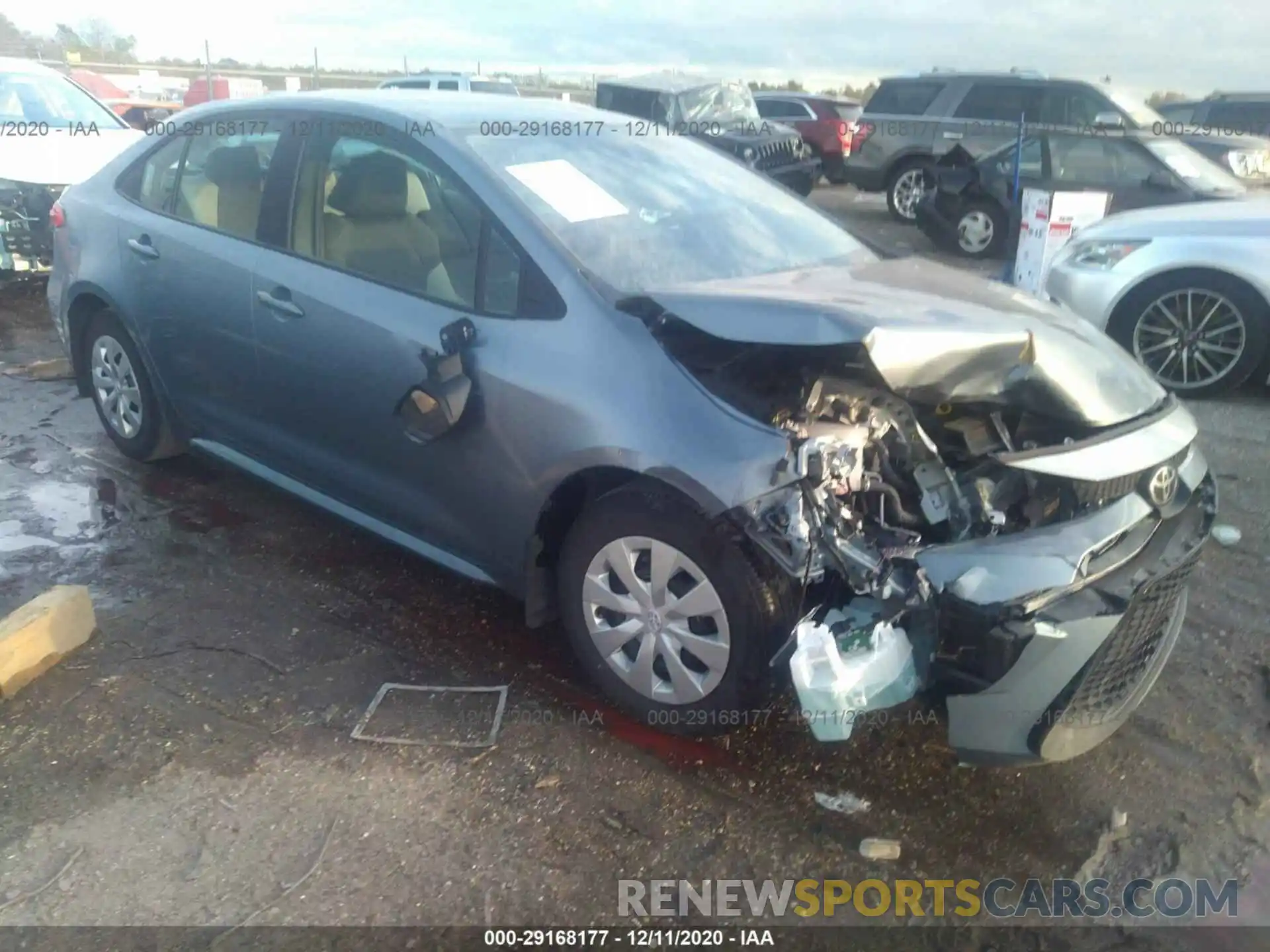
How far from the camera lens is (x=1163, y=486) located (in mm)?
2861

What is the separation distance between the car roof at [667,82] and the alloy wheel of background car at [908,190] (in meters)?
3.44

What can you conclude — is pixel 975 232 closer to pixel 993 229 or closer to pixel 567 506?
pixel 993 229

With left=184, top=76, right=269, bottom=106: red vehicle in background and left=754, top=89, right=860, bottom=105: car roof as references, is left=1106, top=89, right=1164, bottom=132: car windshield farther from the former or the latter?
left=184, top=76, right=269, bottom=106: red vehicle in background

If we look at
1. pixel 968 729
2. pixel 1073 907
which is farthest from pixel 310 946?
pixel 1073 907

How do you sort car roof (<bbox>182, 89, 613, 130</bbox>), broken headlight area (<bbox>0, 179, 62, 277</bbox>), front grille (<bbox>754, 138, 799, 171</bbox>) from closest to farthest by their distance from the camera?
car roof (<bbox>182, 89, 613, 130</bbox>)
broken headlight area (<bbox>0, 179, 62, 277</bbox>)
front grille (<bbox>754, 138, 799, 171</bbox>)

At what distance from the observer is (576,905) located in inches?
96.3

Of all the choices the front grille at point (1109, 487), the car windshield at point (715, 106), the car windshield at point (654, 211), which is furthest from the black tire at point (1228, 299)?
the car windshield at point (715, 106)

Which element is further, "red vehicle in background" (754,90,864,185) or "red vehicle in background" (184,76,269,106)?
"red vehicle in background" (184,76,269,106)

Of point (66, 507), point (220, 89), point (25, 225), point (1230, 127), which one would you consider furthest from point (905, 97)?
point (220, 89)

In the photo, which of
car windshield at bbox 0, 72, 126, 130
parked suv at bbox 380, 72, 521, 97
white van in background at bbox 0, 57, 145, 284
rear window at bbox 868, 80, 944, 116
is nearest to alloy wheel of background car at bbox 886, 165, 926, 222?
rear window at bbox 868, 80, 944, 116

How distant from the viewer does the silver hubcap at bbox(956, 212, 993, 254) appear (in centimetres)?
1069

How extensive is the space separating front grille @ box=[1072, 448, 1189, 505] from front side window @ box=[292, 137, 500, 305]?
1646mm

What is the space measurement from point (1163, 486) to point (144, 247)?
3.89 metres

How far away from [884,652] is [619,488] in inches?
33.2
